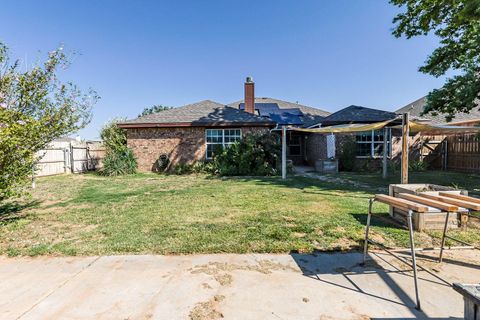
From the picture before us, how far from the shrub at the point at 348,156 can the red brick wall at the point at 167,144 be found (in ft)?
25.8

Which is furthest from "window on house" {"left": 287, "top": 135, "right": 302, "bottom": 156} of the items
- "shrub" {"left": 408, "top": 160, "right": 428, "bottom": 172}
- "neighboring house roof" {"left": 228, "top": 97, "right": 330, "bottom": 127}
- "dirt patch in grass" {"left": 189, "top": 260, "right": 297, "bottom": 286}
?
"dirt patch in grass" {"left": 189, "top": 260, "right": 297, "bottom": 286}

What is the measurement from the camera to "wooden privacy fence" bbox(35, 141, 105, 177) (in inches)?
547

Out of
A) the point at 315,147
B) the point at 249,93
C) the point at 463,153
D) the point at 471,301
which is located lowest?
the point at 471,301

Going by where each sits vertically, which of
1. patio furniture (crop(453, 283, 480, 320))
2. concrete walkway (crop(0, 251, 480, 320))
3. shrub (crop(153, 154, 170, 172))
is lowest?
concrete walkway (crop(0, 251, 480, 320))

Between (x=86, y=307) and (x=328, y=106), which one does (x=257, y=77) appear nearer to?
(x=328, y=106)

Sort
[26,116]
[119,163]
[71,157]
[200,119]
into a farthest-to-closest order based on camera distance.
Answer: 1. [71,157]
2. [200,119]
3. [119,163]
4. [26,116]

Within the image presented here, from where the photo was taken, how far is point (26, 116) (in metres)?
4.74

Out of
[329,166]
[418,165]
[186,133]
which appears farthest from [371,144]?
[186,133]

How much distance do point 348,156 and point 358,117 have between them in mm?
2307

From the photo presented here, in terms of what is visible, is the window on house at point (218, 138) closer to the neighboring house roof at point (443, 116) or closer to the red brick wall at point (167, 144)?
the red brick wall at point (167, 144)

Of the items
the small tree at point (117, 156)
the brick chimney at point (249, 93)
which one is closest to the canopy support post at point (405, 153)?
the small tree at point (117, 156)

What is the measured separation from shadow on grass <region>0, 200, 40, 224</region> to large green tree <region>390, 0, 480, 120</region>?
13.9 m

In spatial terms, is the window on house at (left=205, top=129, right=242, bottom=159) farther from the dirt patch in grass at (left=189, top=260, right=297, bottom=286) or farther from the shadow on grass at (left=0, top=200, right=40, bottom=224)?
the dirt patch in grass at (left=189, top=260, right=297, bottom=286)

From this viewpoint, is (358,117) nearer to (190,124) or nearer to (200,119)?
(200,119)
